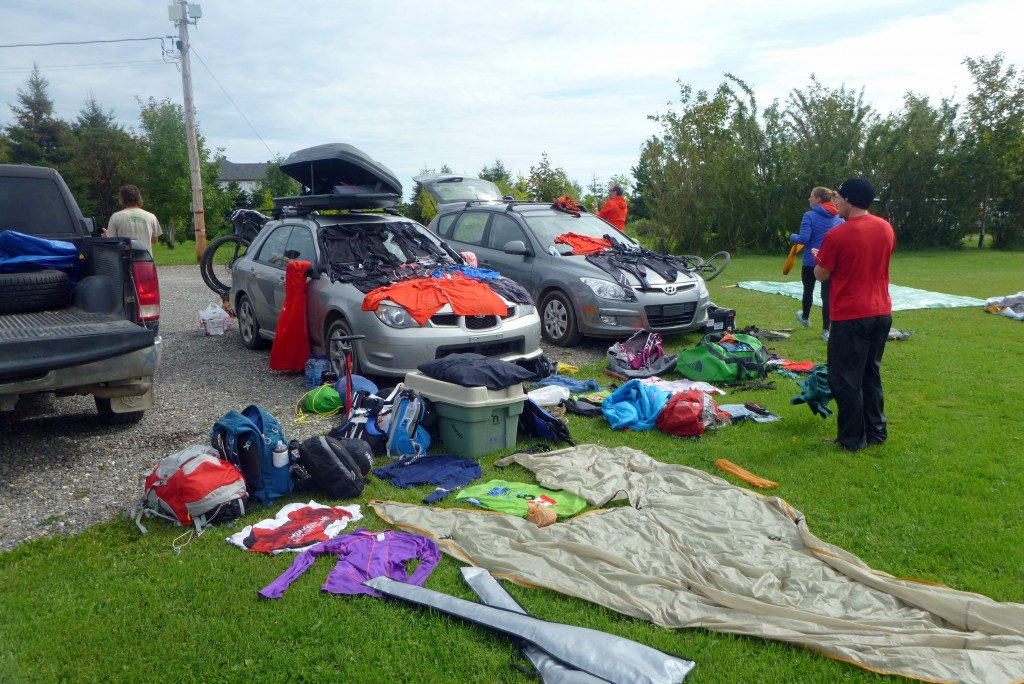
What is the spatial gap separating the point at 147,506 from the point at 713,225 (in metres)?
22.5

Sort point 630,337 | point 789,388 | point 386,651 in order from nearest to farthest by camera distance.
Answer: point 386,651
point 789,388
point 630,337

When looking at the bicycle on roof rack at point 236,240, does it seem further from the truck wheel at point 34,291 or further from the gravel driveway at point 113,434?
the truck wheel at point 34,291

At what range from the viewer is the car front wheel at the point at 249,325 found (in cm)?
905

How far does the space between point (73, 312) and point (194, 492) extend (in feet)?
8.37

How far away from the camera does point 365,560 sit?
3787mm

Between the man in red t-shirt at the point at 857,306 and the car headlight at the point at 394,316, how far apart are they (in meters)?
3.57

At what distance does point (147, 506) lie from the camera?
4.35 meters

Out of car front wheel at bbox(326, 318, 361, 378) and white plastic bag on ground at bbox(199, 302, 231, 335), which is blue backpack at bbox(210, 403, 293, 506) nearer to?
car front wheel at bbox(326, 318, 361, 378)

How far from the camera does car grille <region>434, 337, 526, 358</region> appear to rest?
6.92 m

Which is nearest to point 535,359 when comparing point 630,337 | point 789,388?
point 630,337

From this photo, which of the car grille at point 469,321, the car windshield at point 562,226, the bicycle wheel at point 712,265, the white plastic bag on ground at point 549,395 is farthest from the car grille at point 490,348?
the bicycle wheel at point 712,265

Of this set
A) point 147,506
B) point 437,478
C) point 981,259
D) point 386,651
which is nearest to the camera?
point 386,651

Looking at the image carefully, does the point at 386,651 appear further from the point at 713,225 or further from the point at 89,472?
the point at 713,225

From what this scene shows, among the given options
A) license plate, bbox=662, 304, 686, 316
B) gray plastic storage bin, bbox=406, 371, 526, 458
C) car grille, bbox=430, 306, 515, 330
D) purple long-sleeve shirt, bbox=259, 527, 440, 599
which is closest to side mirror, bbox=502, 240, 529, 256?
license plate, bbox=662, 304, 686, 316
